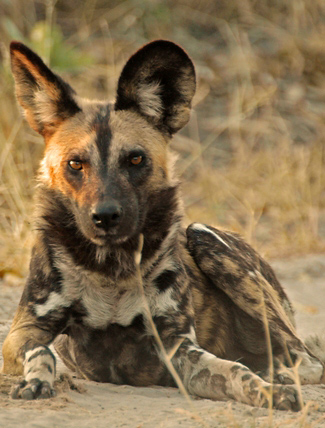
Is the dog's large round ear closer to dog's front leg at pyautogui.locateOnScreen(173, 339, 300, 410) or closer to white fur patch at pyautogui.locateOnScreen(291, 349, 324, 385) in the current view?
dog's front leg at pyautogui.locateOnScreen(173, 339, 300, 410)

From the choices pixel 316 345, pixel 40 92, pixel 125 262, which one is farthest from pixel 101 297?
pixel 316 345

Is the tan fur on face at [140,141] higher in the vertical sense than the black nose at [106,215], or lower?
higher

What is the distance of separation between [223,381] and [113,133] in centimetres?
→ 103

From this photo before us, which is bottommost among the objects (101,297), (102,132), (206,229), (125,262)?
(101,297)

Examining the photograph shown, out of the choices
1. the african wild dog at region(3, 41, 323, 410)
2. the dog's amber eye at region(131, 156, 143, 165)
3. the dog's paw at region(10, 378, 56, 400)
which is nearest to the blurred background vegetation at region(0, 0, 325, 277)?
the african wild dog at region(3, 41, 323, 410)

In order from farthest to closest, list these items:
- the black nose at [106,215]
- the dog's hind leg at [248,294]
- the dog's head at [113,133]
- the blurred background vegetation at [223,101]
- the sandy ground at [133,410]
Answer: the blurred background vegetation at [223,101]
the dog's hind leg at [248,294]
the dog's head at [113,133]
the black nose at [106,215]
the sandy ground at [133,410]

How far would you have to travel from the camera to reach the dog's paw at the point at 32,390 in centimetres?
216

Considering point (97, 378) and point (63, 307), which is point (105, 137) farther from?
point (97, 378)

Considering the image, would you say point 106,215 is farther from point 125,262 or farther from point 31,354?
point 31,354

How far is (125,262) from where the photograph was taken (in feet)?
8.78

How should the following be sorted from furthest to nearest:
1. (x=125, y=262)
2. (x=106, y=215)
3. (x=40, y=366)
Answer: (x=125, y=262) < (x=106, y=215) < (x=40, y=366)

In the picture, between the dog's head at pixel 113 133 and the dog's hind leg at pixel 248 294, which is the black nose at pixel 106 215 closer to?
the dog's head at pixel 113 133

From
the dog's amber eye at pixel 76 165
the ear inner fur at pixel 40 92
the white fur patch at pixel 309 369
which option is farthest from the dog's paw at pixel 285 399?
the ear inner fur at pixel 40 92

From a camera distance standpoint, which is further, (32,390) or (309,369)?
(309,369)
